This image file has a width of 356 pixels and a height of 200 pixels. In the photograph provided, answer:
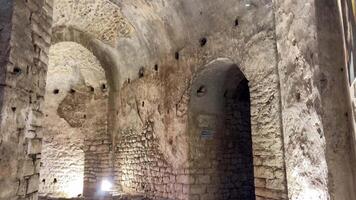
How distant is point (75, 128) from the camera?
782cm

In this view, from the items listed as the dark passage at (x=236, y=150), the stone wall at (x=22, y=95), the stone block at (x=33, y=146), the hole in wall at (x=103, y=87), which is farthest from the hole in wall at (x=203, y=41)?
the hole in wall at (x=103, y=87)

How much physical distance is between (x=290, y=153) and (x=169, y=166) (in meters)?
2.66

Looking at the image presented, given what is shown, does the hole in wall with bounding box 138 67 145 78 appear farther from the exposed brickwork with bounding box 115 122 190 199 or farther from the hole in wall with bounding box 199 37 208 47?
the hole in wall with bounding box 199 37 208 47

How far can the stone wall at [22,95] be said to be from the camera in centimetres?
239

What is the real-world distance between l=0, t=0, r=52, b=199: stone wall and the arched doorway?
2.57 metres

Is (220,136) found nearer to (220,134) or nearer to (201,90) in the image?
(220,134)

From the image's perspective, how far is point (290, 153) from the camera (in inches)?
124

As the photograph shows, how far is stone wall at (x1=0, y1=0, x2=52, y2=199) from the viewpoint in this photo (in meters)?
2.39

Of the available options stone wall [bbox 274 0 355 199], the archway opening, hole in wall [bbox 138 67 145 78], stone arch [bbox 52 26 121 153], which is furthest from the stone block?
the archway opening

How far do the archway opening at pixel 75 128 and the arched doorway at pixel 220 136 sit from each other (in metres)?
3.38

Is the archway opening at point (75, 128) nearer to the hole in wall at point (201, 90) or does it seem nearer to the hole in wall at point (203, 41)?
the hole in wall at point (201, 90)

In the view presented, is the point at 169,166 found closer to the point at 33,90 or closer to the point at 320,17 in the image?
the point at 33,90

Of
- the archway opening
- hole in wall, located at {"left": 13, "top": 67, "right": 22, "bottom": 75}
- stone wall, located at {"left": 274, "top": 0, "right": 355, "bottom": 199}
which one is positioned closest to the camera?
hole in wall, located at {"left": 13, "top": 67, "right": 22, "bottom": 75}

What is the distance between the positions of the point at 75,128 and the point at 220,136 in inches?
167
